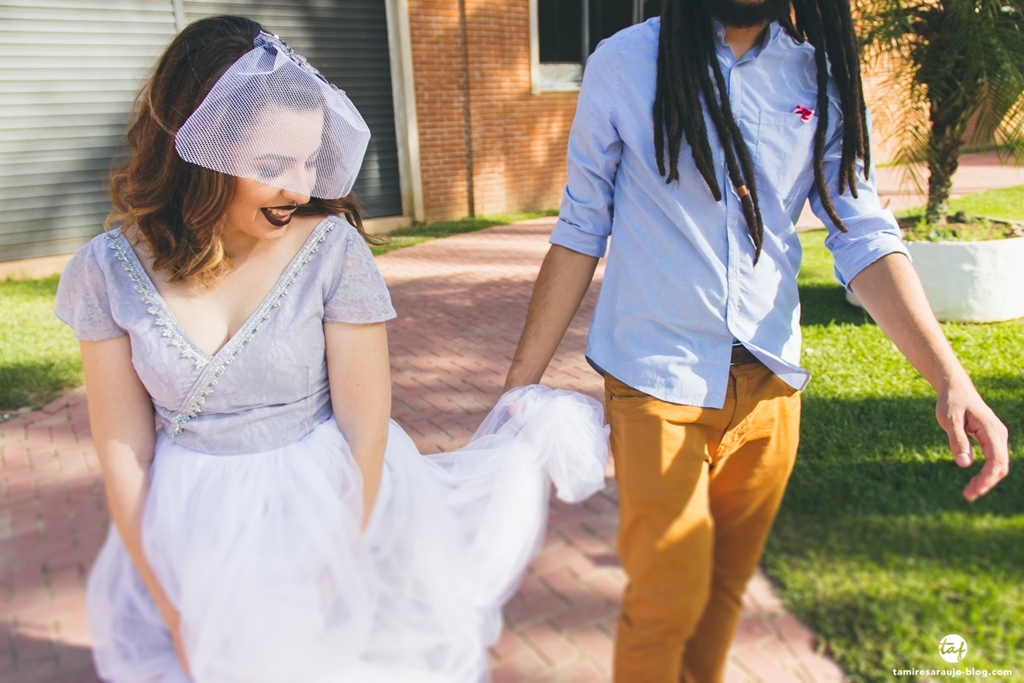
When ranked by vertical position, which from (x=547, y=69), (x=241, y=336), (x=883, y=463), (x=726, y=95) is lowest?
(x=883, y=463)

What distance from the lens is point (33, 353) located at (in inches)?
245

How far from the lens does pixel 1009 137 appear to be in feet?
20.0

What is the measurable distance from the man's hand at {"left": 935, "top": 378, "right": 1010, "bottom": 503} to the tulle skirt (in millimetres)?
751

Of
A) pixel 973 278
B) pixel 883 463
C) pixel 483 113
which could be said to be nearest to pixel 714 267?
pixel 883 463

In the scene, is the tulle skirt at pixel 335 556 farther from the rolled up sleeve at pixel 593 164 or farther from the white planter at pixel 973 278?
the white planter at pixel 973 278

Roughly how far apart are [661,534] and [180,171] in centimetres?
123

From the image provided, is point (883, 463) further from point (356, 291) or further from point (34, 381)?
point (34, 381)

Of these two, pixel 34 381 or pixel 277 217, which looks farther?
pixel 34 381

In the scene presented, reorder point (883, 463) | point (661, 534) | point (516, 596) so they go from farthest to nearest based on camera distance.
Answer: point (883, 463), point (516, 596), point (661, 534)

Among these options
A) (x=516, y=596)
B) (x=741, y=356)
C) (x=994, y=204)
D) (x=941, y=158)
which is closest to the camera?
(x=741, y=356)

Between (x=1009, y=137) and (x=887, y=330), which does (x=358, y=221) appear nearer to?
(x=887, y=330)

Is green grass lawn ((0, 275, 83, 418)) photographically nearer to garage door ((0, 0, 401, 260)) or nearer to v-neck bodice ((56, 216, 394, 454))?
garage door ((0, 0, 401, 260))

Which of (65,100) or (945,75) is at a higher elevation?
(945,75)

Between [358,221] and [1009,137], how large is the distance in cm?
587
